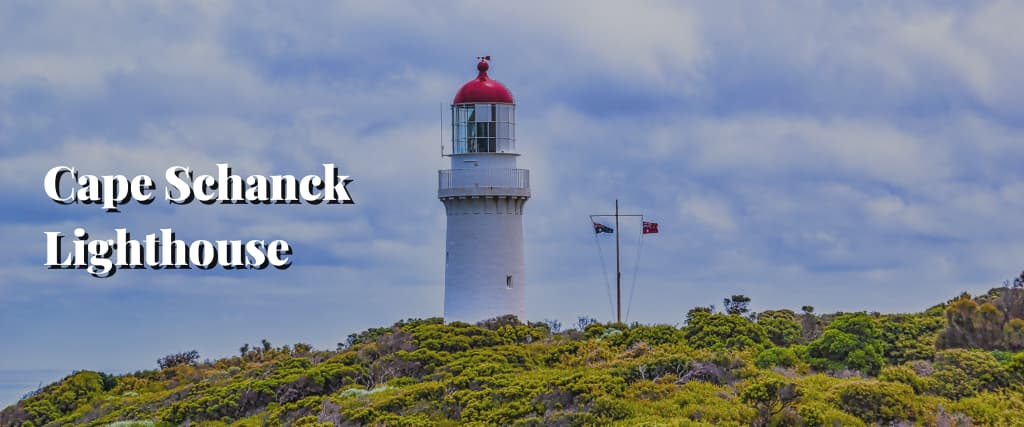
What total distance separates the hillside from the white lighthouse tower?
3.06 feet

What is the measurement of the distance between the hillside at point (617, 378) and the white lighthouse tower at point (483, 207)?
93 cm

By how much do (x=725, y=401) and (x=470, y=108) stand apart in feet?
56.3

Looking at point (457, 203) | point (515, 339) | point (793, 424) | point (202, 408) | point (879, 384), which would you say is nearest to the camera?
point (793, 424)

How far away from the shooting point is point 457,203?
44.2m

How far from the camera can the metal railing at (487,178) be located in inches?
1740

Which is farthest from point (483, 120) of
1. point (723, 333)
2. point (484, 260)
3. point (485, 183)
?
point (723, 333)

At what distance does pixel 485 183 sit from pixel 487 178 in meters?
0.19

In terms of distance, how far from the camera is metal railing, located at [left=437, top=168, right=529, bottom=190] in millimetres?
44188

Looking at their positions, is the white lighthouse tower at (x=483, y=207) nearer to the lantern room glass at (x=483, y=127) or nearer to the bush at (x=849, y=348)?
the lantern room glass at (x=483, y=127)

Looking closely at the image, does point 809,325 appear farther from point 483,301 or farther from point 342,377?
point 342,377

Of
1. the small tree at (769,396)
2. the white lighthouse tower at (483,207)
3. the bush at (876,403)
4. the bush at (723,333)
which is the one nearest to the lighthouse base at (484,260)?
the white lighthouse tower at (483,207)

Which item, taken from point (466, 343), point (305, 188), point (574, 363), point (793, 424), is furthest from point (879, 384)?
point (305, 188)

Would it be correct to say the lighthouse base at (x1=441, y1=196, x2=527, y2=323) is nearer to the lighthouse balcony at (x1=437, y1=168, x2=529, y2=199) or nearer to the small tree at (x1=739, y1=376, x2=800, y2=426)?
the lighthouse balcony at (x1=437, y1=168, x2=529, y2=199)

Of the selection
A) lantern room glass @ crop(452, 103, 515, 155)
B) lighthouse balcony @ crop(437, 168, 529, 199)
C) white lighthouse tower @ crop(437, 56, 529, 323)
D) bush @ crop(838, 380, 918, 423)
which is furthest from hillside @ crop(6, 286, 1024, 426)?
lantern room glass @ crop(452, 103, 515, 155)
